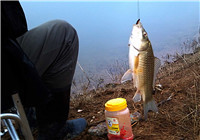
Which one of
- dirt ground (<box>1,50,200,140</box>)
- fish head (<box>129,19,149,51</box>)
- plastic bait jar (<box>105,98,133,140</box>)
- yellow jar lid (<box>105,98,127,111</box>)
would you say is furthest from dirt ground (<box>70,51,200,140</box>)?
fish head (<box>129,19,149,51</box>)

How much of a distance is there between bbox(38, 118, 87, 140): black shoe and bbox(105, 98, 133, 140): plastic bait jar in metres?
0.38

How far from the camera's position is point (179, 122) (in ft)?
6.56

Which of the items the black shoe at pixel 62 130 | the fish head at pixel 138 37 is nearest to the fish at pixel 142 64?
the fish head at pixel 138 37

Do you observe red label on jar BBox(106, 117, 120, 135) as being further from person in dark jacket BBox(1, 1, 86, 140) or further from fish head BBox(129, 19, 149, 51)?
fish head BBox(129, 19, 149, 51)

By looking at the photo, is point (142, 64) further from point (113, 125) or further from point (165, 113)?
point (165, 113)

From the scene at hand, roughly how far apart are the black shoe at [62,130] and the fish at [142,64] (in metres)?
0.66

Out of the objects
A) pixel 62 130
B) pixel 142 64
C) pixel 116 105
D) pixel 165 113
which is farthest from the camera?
pixel 165 113

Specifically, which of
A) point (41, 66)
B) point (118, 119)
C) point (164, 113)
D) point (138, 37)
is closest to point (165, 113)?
point (164, 113)

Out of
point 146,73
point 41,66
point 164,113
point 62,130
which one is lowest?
point 164,113

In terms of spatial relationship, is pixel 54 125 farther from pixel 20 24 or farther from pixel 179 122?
pixel 179 122

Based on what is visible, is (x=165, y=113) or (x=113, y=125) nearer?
(x=113, y=125)

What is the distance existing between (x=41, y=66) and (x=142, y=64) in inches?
28.2

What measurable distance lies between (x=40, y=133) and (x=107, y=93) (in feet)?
5.62

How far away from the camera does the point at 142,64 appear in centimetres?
158
